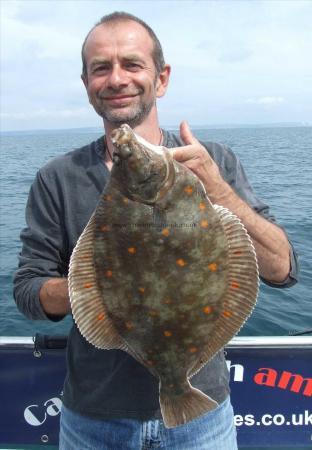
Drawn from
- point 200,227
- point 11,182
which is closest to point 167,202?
point 200,227

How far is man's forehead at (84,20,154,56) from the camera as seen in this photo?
8.84 ft

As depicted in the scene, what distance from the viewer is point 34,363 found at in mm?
3740

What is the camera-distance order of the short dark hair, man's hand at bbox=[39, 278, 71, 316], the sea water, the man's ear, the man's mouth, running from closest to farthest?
man's hand at bbox=[39, 278, 71, 316] → the man's mouth → the short dark hair → the man's ear → the sea water

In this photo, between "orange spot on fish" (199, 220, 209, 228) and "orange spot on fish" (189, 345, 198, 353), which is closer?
"orange spot on fish" (199, 220, 209, 228)

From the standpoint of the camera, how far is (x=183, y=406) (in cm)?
242

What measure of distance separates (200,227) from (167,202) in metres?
0.20

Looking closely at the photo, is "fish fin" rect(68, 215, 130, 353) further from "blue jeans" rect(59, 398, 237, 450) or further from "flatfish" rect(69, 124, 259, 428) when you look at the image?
"blue jeans" rect(59, 398, 237, 450)

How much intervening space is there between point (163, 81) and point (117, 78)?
17.6 inches

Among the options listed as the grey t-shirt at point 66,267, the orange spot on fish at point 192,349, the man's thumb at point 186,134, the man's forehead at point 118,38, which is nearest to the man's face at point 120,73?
the man's forehead at point 118,38

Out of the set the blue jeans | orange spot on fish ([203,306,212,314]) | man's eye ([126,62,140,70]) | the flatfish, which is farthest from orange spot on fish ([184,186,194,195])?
the blue jeans

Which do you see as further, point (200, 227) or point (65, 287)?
point (65, 287)

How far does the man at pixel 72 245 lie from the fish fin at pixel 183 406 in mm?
267

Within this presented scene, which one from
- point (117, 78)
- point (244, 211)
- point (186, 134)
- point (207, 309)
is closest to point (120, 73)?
point (117, 78)

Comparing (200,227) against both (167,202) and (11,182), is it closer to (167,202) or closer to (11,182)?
(167,202)
